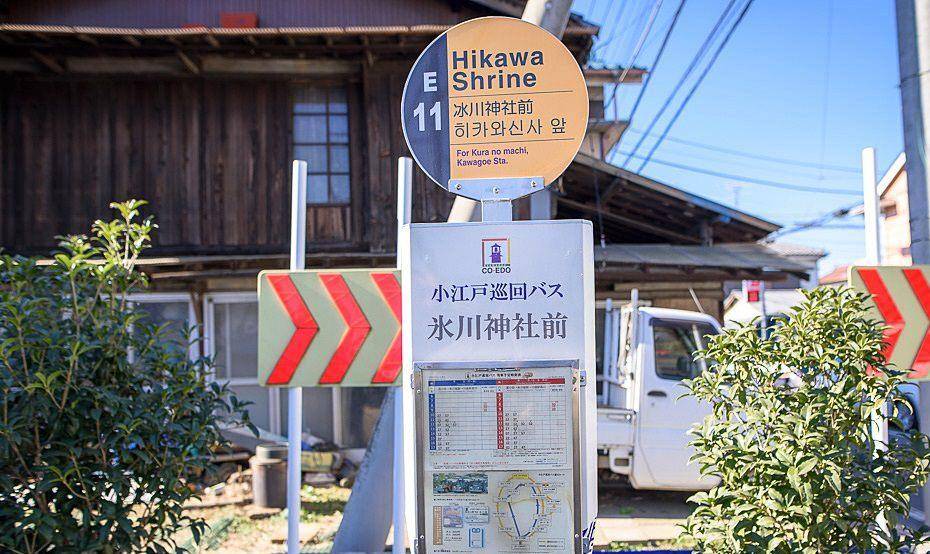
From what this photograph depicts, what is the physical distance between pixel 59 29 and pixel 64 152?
1.92m

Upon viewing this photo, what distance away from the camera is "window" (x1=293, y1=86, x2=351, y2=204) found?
34.5ft

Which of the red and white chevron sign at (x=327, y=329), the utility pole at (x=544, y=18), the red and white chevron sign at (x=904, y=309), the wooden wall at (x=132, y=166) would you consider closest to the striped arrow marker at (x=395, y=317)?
the red and white chevron sign at (x=327, y=329)

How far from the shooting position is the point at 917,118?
448 centimetres

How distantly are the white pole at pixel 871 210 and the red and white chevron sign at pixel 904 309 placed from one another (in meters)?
0.16

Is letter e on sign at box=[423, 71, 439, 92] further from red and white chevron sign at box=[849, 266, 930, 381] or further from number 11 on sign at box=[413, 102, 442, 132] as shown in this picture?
red and white chevron sign at box=[849, 266, 930, 381]

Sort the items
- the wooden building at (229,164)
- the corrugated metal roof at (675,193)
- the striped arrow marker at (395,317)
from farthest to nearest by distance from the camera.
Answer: the corrugated metal roof at (675,193)
the wooden building at (229,164)
the striped arrow marker at (395,317)

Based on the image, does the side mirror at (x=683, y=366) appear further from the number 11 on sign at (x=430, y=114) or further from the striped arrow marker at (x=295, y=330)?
the number 11 on sign at (x=430, y=114)

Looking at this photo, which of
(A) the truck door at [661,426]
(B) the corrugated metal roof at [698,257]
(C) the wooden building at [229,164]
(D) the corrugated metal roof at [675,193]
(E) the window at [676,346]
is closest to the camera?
(A) the truck door at [661,426]

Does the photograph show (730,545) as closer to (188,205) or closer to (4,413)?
(4,413)

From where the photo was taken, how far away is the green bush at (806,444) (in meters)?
3.50

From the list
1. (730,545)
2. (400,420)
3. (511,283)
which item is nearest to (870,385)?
(730,545)

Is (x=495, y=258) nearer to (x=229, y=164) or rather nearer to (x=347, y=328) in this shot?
(x=347, y=328)

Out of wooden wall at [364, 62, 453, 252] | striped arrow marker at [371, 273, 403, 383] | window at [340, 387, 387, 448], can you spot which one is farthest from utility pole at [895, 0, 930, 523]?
window at [340, 387, 387, 448]

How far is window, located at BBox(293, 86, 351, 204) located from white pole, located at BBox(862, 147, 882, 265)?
23.9 feet
